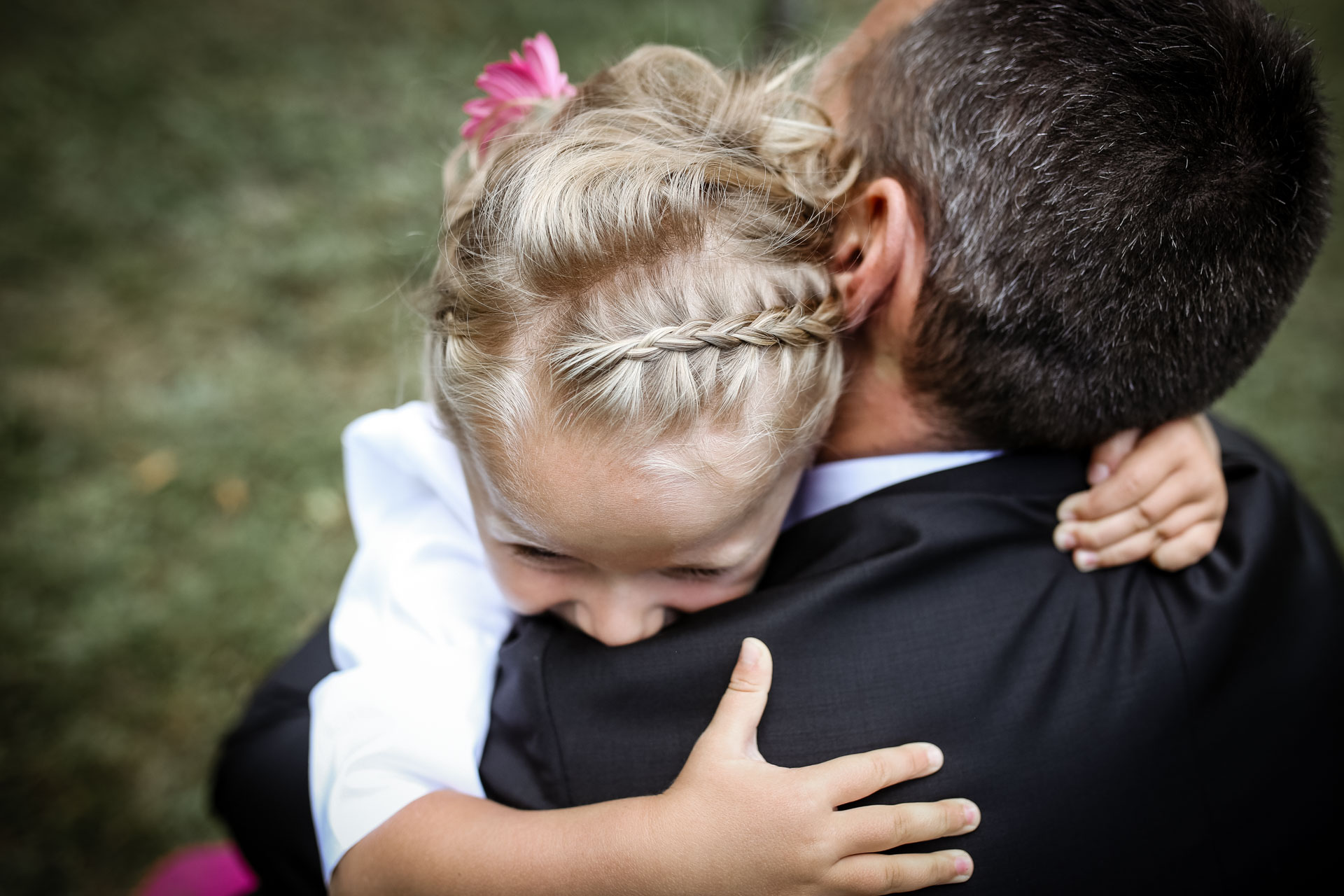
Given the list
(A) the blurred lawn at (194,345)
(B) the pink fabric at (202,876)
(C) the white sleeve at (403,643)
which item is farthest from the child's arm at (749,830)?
(B) the pink fabric at (202,876)

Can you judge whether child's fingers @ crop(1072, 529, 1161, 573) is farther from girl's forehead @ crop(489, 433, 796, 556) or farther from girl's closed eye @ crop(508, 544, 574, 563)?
girl's closed eye @ crop(508, 544, 574, 563)

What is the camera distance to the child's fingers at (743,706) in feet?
4.47

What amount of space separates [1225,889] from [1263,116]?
1342 mm

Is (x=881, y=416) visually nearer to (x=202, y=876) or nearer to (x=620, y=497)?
(x=620, y=497)

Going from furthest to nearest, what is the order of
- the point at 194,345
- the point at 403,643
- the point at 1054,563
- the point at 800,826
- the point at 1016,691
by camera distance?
1. the point at 194,345
2. the point at 403,643
3. the point at 1054,563
4. the point at 1016,691
5. the point at 800,826

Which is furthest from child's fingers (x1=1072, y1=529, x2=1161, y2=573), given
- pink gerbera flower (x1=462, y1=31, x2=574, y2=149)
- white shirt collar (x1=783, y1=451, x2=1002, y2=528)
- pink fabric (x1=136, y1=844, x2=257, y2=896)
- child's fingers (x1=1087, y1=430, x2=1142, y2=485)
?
pink fabric (x1=136, y1=844, x2=257, y2=896)

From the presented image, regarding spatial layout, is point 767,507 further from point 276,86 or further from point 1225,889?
point 276,86

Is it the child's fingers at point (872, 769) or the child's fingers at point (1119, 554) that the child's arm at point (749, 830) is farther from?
the child's fingers at point (1119, 554)

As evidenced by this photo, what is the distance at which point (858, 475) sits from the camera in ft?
5.88

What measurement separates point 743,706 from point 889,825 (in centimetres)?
28

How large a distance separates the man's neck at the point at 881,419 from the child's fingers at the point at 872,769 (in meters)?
0.70

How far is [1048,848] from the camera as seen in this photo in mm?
1376

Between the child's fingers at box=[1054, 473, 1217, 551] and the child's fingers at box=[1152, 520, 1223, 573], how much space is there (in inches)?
0.7

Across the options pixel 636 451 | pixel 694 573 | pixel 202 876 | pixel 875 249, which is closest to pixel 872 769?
pixel 694 573
